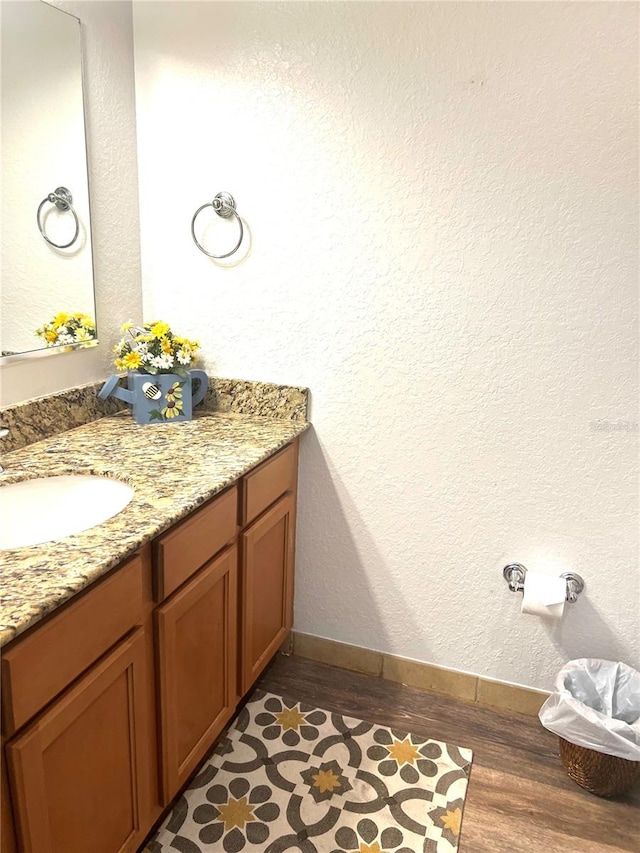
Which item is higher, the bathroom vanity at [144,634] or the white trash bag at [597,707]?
the bathroom vanity at [144,634]

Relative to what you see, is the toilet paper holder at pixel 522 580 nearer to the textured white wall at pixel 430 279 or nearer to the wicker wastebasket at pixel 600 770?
the textured white wall at pixel 430 279

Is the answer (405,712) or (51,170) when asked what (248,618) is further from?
(51,170)

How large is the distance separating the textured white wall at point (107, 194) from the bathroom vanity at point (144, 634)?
17cm

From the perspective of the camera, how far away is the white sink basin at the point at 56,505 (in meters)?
1.43

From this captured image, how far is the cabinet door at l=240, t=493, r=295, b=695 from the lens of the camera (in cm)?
174

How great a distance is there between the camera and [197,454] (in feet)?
5.37

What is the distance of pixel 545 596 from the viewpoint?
1.76m

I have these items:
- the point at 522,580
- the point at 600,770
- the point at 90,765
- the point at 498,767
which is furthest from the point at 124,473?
the point at 600,770

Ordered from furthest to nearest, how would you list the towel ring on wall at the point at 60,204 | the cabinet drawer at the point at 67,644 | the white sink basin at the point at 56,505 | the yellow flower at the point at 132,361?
the yellow flower at the point at 132,361 < the towel ring on wall at the point at 60,204 < the white sink basin at the point at 56,505 < the cabinet drawer at the point at 67,644

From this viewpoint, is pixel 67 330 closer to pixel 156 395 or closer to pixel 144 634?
pixel 156 395

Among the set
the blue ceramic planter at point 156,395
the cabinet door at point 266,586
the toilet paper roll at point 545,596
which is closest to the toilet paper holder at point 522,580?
the toilet paper roll at point 545,596

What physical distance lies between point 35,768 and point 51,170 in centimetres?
138

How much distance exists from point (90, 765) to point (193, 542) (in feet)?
1.49

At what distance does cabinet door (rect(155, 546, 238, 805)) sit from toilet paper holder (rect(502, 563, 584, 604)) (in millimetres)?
792
